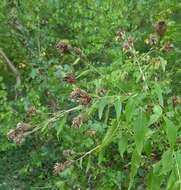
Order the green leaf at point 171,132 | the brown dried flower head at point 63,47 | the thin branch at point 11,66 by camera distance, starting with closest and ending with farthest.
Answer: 1. the green leaf at point 171,132
2. the brown dried flower head at point 63,47
3. the thin branch at point 11,66

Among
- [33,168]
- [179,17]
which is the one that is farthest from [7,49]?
[179,17]

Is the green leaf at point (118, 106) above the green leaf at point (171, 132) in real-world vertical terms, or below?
above

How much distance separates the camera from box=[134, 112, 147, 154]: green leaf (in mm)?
1678

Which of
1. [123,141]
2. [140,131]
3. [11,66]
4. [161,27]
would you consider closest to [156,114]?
[140,131]

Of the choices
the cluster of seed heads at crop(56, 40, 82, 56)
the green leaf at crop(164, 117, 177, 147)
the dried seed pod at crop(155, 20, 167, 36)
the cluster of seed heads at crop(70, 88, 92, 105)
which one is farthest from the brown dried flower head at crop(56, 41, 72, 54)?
the green leaf at crop(164, 117, 177, 147)

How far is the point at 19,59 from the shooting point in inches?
213

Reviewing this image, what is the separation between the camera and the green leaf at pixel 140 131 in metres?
1.68

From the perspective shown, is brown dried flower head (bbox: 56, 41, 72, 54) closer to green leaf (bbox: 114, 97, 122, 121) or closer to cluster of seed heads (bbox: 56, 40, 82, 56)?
cluster of seed heads (bbox: 56, 40, 82, 56)

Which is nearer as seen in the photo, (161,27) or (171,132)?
(171,132)

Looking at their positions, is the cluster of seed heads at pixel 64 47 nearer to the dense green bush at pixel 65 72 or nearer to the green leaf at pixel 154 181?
the green leaf at pixel 154 181

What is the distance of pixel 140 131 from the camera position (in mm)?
1702

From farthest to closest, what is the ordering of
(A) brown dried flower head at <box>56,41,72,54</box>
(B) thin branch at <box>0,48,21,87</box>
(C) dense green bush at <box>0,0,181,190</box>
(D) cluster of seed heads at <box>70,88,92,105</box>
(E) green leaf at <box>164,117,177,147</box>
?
1. (B) thin branch at <box>0,48,21,87</box>
2. (C) dense green bush at <box>0,0,181,190</box>
3. (A) brown dried flower head at <box>56,41,72,54</box>
4. (D) cluster of seed heads at <box>70,88,92,105</box>
5. (E) green leaf at <box>164,117,177,147</box>

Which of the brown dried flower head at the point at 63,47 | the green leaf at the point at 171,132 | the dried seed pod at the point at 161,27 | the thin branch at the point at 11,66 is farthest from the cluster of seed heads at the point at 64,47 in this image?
the thin branch at the point at 11,66

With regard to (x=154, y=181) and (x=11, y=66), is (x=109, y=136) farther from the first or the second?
(x=11, y=66)
